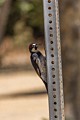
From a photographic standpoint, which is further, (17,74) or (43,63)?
(17,74)

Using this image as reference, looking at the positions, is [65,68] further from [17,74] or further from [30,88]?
[17,74]

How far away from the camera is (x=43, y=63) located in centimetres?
301

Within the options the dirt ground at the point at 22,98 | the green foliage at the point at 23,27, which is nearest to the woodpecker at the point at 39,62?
the dirt ground at the point at 22,98

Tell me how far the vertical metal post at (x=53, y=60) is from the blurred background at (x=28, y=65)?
3.21 m

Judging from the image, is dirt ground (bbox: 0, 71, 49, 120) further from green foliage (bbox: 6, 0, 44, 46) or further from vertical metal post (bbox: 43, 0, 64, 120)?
vertical metal post (bbox: 43, 0, 64, 120)

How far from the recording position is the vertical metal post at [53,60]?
114 inches

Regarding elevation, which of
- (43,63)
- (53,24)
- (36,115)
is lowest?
(36,115)

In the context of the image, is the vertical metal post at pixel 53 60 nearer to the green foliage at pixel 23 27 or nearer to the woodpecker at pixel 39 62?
the woodpecker at pixel 39 62

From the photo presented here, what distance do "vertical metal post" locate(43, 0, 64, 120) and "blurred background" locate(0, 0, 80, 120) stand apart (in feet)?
10.5

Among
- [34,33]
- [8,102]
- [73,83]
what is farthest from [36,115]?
[34,33]

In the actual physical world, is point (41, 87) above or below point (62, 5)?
below

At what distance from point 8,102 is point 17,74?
337cm

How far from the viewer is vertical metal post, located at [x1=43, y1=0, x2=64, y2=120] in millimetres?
2895

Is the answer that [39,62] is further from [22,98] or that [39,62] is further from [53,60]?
[22,98]
